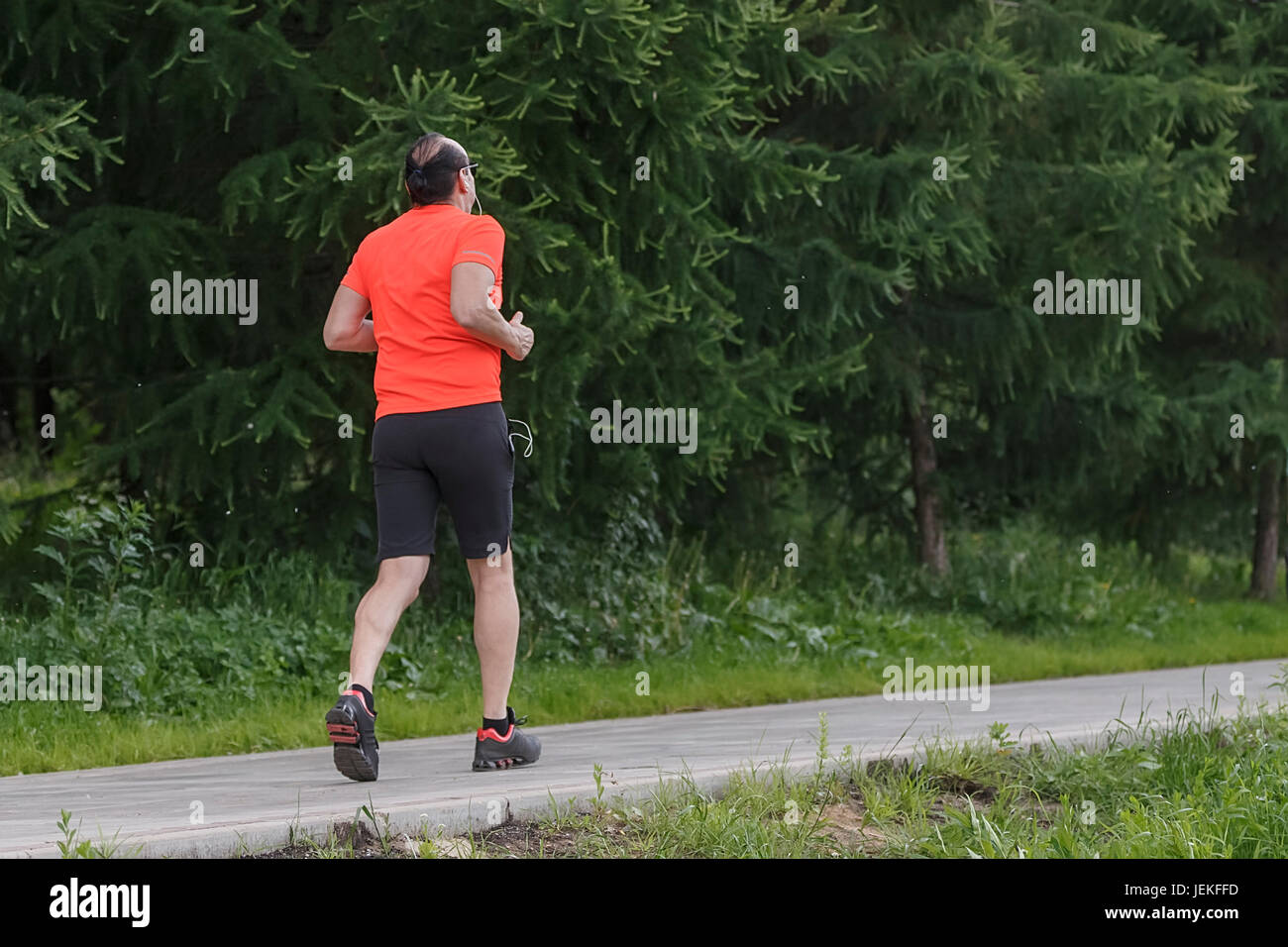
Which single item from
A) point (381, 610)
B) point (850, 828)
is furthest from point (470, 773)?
point (850, 828)

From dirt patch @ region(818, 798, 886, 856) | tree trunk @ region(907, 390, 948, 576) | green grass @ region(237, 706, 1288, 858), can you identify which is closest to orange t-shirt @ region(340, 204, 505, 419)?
green grass @ region(237, 706, 1288, 858)

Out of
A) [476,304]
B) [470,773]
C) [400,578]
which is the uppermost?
[476,304]

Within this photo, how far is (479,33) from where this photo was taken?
8258 millimetres

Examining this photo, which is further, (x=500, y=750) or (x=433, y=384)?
(x=500, y=750)

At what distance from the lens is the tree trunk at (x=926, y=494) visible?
13664 millimetres

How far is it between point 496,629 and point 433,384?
91 centimetres

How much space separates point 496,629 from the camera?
5688 millimetres

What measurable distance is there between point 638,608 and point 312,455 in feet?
7.07

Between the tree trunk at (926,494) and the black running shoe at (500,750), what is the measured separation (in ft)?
27.7

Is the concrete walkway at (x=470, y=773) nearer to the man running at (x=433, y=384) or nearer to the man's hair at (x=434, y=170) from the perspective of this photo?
the man running at (x=433, y=384)

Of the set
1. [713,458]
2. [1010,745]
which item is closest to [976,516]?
[713,458]

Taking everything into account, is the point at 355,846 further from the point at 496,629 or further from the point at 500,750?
the point at 496,629

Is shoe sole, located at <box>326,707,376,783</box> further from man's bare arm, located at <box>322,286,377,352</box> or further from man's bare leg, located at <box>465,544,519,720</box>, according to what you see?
man's bare arm, located at <box>322,286,377,352</box>

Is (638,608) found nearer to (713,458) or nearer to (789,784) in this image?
(713,458)
